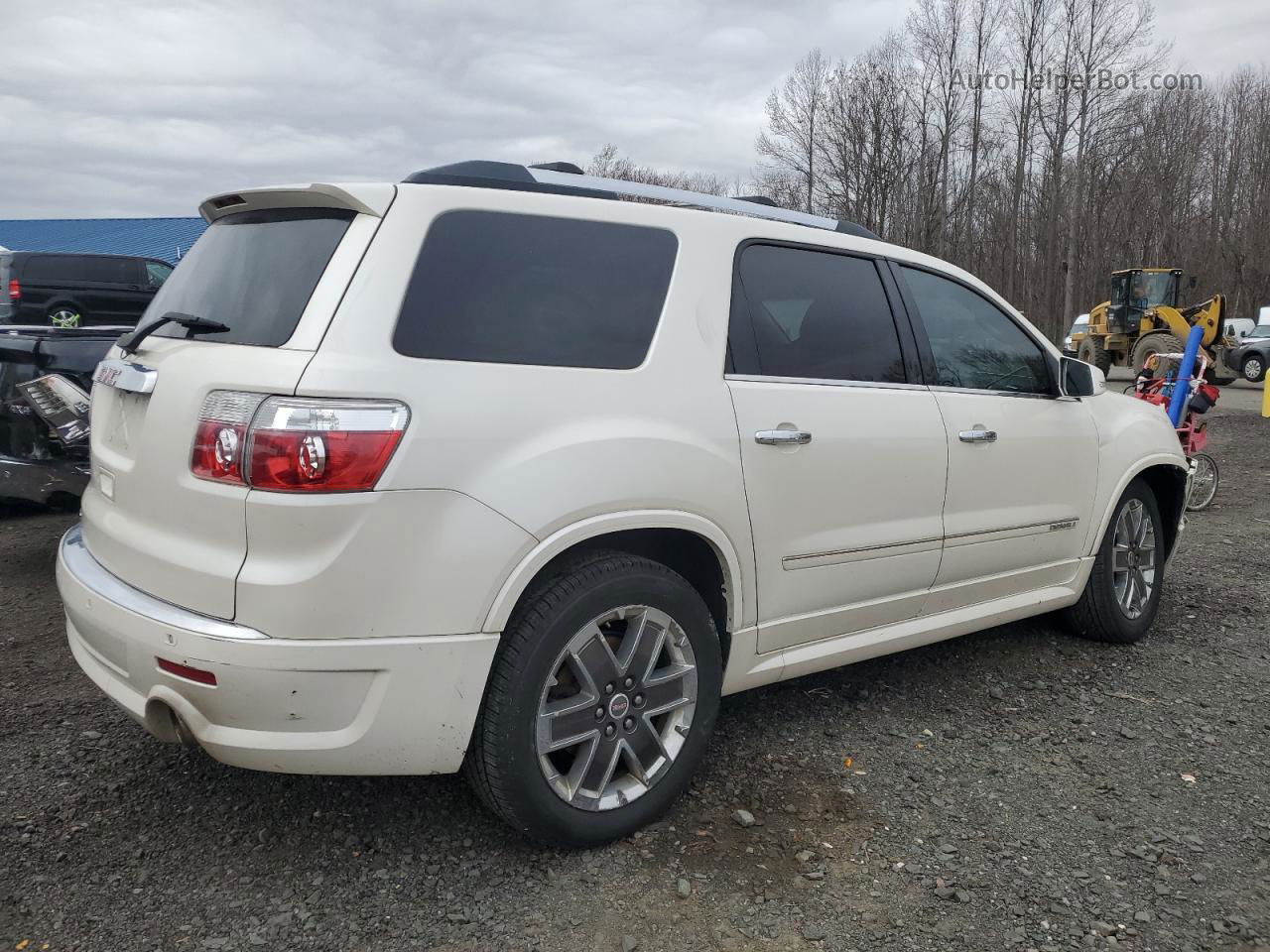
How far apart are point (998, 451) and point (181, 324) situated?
283 centimetres

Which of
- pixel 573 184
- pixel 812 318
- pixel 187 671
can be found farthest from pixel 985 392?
pixel 187 671

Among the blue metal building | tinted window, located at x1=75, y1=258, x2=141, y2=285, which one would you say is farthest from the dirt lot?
the blue metal building

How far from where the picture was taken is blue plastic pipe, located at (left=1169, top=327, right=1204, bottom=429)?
7.57 metres

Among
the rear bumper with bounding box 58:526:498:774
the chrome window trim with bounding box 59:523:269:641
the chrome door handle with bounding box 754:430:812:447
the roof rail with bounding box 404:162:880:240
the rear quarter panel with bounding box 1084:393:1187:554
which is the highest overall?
the roof rail with bounding box 404:162:880:240

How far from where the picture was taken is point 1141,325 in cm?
2341

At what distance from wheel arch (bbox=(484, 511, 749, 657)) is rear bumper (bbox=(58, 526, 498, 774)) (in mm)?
174

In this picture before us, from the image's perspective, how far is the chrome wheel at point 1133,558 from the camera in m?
4.44

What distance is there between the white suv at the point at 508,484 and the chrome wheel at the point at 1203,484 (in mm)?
5765

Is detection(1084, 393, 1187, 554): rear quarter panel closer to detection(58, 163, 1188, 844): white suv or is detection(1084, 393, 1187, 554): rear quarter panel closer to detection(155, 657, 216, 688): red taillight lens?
detection(58, 163, 1188, 844): white suv

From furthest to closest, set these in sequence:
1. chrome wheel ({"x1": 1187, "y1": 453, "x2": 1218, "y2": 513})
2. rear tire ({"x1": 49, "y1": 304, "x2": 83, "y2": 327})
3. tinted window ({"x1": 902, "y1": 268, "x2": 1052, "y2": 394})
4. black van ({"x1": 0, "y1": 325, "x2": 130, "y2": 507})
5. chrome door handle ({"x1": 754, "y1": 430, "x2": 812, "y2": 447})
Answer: rear tire ({"x1": 49, "y1": 304, "x2": 83, "y2": 327}) → chrome wheel ({"x1": 1187, "y1": 453, "x2": 1218, "y2": 513}) → black van ({"x1": 0, "y1": 325, "x2": 130, "y2": 507}) → tinted window ({"x1": 902, "y1": 268, "x2": 1052, "y2": 394}) → chrome door handle ({"x1": 754, "y1": 430, "x2": 812, "y2": 447})

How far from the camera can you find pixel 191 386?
2.38m

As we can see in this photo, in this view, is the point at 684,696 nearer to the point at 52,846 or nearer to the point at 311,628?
the point at 311,628

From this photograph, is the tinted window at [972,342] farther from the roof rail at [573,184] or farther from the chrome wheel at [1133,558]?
the chrome wheel at [1133,558]

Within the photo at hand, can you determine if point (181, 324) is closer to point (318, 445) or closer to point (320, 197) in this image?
point (320, 197)
